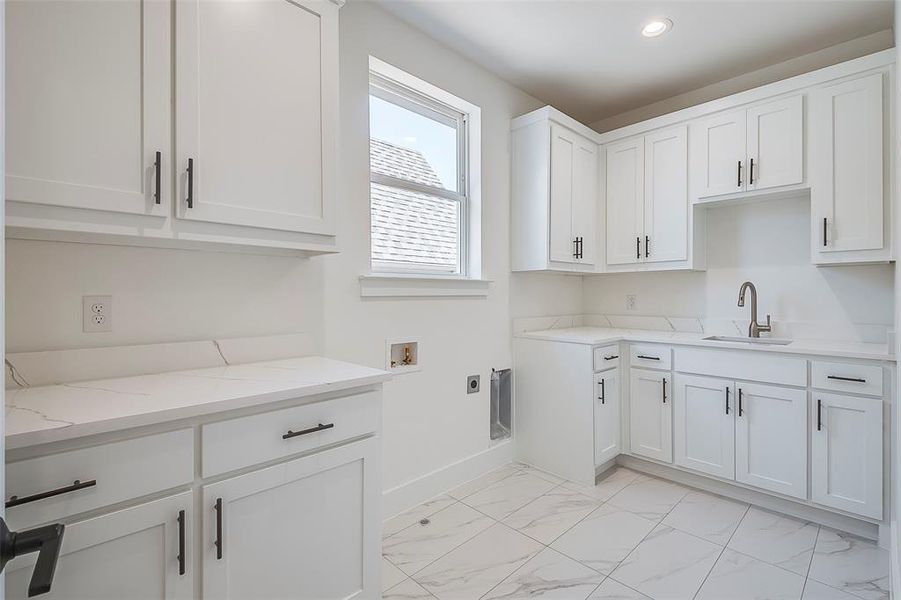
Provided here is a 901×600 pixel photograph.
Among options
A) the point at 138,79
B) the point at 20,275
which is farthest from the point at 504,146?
the point at 20,275

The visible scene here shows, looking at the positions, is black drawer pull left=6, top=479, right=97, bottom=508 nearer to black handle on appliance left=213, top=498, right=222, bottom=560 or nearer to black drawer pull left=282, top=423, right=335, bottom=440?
black handle on appliance left=213, top=498, right=222, bottom=560

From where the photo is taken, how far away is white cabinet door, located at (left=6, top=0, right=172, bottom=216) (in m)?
1.12

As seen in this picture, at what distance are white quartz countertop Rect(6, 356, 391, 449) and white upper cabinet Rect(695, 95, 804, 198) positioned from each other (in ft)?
8.17

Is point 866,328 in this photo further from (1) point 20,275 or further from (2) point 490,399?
(1) point 20,275

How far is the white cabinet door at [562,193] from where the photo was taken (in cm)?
292

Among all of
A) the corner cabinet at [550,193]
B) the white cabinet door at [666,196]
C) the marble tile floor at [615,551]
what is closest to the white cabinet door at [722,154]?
the white cabinet door at [666,196]

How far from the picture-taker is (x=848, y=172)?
7.58ft

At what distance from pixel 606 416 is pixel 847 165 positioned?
74.3 inches

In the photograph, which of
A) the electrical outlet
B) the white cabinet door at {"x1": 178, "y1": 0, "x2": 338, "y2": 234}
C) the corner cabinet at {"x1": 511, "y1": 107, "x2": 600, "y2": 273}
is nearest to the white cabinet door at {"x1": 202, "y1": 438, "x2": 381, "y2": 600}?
the electrical outlet

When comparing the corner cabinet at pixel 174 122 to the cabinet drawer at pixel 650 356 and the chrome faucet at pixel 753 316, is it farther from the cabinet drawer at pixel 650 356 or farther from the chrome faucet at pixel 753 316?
the chrome faucet at pixel 753 316

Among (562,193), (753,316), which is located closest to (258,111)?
(562,193)

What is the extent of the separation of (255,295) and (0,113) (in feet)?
4.15

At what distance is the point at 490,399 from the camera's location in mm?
2939

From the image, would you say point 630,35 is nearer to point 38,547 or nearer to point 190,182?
point 190,182
